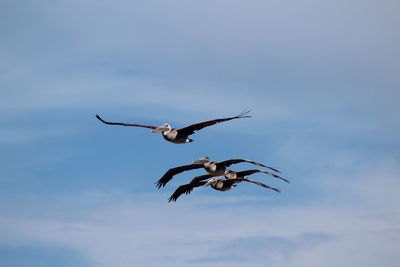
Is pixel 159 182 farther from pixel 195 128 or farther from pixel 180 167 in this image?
pixel 195 128

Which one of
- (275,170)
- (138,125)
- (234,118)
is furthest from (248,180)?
(138,125)

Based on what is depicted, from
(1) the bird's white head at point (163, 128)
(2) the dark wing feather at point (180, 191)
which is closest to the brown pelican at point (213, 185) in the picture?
(2) the dark wing feather at point (180, 191)

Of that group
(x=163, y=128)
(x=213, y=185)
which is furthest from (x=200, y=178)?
(x=163, y=128)

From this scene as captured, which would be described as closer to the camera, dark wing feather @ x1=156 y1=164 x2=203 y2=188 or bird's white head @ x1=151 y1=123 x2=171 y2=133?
bird's white head @ x1=151 y1=123 x2=171 y2=133

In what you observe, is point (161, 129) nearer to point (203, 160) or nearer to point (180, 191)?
point (203, 160)

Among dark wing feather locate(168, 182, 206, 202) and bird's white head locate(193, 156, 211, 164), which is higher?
dark wing feather locate(168, 182, 206, 202)

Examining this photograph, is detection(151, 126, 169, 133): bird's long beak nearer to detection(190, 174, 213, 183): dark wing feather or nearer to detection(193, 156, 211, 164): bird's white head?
detection(193, 156, 211, 164): bird's white head

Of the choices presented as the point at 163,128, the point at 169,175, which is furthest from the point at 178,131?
the point at 169,175

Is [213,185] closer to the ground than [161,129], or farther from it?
closer to the ground

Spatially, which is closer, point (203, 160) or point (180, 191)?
point (203, 160)

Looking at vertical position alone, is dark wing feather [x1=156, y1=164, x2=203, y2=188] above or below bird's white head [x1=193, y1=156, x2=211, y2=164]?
above

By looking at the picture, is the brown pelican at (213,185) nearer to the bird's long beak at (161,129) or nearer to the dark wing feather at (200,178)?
the dark wing feather at (200,178)

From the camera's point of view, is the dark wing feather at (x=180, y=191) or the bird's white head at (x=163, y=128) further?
the dark wing feather at (x=180, y=191)

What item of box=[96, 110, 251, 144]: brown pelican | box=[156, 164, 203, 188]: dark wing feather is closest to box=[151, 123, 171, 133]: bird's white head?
box=[96, 110, 251, 144]: brown pelican
